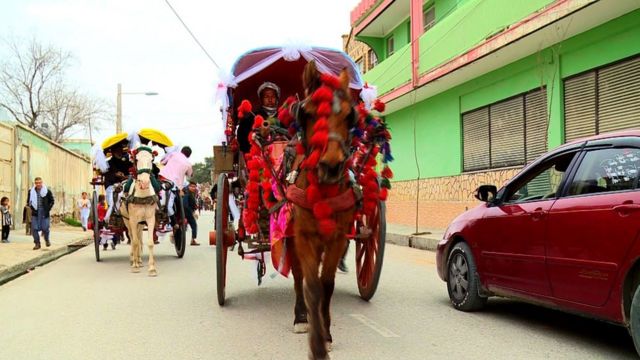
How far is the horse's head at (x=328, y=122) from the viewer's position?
3.67 m

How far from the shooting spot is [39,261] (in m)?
12.8

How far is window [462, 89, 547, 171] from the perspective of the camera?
14556 millimetres

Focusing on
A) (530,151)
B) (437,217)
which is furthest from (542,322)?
(437,217)

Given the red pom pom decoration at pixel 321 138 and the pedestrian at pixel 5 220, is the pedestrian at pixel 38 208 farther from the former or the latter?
the red pom pom decoration at pixel 321 138

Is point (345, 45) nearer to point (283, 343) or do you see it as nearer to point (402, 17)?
A: point (402, 17)

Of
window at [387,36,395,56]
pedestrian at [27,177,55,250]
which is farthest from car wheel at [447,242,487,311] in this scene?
window at [387,36,395,56]

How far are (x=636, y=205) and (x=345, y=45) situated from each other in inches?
1159

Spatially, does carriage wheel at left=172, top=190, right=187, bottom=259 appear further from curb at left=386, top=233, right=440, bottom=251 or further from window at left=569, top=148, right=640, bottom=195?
window at left=569, top=148, right=640, bottom=195

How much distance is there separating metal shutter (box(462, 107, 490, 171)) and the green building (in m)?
0.04

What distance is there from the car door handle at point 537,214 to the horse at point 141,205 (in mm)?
6793

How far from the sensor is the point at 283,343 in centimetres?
527

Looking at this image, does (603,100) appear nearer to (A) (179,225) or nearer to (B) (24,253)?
(A) (179,225)

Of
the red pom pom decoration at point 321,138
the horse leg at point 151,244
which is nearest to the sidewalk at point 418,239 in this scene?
the horse leg at point 151,244

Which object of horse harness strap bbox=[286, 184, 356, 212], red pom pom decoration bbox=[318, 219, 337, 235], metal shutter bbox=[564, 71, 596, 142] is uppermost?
metal shutter bbox=[564, 71, 596, 142]
